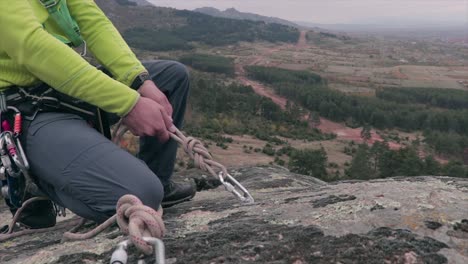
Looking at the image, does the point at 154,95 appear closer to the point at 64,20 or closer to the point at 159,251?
the point at 64,20

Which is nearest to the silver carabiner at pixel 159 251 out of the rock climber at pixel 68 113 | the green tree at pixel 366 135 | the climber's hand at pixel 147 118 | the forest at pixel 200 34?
the rock climber at pixel 68 113

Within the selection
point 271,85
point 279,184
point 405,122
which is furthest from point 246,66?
point 279,184

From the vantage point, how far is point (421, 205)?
2.37 m

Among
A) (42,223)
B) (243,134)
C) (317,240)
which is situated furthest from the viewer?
(243,134)

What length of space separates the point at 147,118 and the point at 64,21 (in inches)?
38.2

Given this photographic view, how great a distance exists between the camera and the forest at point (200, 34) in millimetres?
125625

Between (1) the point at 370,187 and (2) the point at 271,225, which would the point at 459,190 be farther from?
(2) the point at 271,225

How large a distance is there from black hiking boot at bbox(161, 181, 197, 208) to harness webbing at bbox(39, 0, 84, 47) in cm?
124

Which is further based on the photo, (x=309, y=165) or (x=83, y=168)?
(x=309, y=165)

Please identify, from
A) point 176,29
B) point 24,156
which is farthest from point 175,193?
point 176,29

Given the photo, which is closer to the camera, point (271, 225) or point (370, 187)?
point (271, 225)

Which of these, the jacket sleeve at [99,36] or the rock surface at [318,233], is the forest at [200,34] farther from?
the rock surface at [318,233]

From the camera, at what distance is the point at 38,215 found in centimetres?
332

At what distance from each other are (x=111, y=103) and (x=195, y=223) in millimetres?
878
